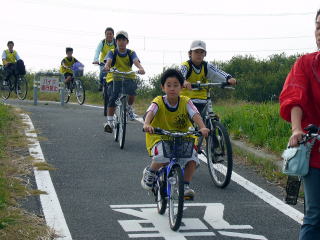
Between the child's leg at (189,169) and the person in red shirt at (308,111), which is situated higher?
the person in red shirt at (308,111)

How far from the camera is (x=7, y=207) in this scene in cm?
760

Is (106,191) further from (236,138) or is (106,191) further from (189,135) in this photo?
(236,138)

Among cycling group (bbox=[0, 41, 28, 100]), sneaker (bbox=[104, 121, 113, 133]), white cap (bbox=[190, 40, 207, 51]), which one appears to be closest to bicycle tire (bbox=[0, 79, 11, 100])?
cycling group (bbox=[0, 41, 28, 100])

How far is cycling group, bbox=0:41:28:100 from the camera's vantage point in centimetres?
2500

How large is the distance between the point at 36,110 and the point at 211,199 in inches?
431

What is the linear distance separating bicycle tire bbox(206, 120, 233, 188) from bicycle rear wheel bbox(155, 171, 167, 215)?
1545 millimetres

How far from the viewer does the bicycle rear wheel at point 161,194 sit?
754 cm

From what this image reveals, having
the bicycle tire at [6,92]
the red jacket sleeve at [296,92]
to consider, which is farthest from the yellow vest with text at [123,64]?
the bicycle tire at [6,92]

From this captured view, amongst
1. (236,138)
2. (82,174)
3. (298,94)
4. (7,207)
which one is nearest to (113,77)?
(236,138)

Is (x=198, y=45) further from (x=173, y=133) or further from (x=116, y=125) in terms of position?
(x=116, y=125)

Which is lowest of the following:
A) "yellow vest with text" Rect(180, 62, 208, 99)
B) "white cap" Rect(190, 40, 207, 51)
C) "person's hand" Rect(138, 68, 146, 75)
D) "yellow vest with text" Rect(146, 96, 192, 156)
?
"yellow vest with text" Rect(146, 96, 192, 156)

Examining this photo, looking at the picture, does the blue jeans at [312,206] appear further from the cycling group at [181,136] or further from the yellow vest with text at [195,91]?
the yellow vest with text at [195,91]

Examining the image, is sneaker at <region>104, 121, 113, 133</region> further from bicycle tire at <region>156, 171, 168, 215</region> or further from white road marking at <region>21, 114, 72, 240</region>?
bicycle tire at <region>156, 171, 168, 215</region>

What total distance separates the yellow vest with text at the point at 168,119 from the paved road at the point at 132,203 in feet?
2.78
